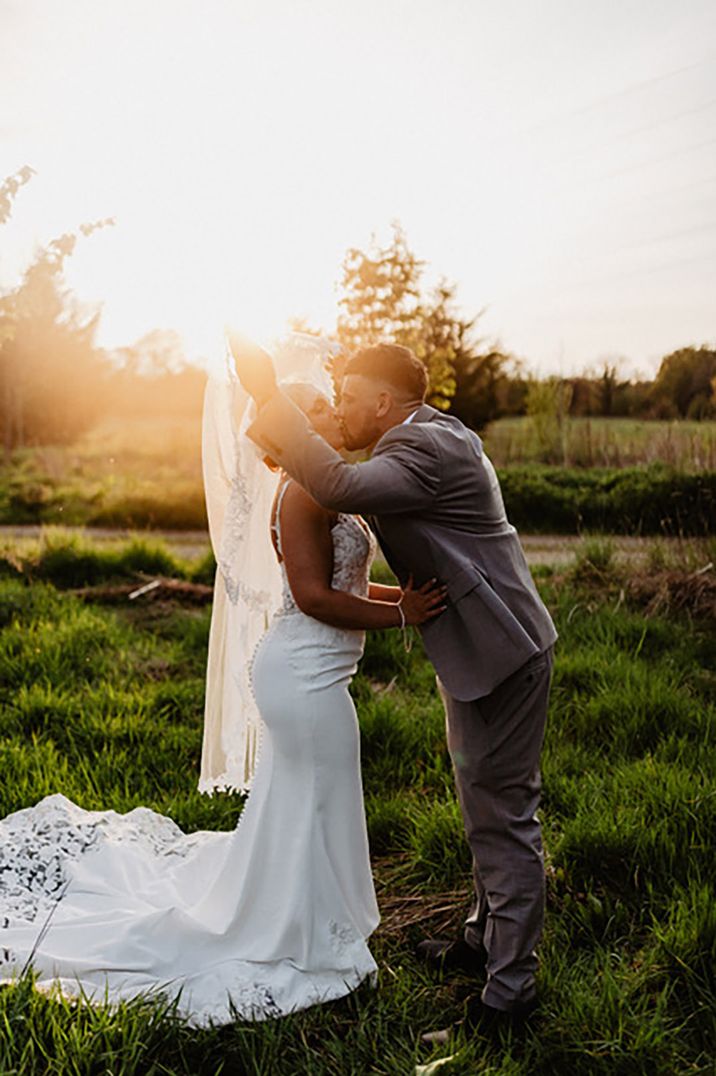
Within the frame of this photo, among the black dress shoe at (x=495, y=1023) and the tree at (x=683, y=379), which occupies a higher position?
the tree at (x=683, y=379)

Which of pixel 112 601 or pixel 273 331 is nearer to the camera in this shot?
pixel 273 331

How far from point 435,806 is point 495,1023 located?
61.5 inches

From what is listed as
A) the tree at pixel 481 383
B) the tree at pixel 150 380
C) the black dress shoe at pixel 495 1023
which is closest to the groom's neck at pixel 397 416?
the black dress shoe at pixel 495 1023

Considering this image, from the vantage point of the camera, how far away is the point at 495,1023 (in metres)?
3.30

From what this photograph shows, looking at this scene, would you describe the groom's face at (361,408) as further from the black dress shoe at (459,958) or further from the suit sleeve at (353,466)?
the black dress shoe at (459,958)

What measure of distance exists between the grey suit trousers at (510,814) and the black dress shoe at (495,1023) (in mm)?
24

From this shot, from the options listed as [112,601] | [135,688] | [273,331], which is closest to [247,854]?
[273,331]

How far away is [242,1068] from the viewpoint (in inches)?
124

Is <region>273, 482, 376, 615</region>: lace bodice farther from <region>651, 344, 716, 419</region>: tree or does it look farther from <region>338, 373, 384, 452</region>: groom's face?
<region>651, 344, 716, 419</region>: tree

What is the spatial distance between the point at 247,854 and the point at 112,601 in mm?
5824

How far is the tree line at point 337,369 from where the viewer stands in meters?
7.67

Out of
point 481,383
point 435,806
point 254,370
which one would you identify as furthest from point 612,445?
point 254,370

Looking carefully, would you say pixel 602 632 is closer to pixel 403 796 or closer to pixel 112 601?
pixel 403 796

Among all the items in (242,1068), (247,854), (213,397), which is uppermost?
(213,397)
